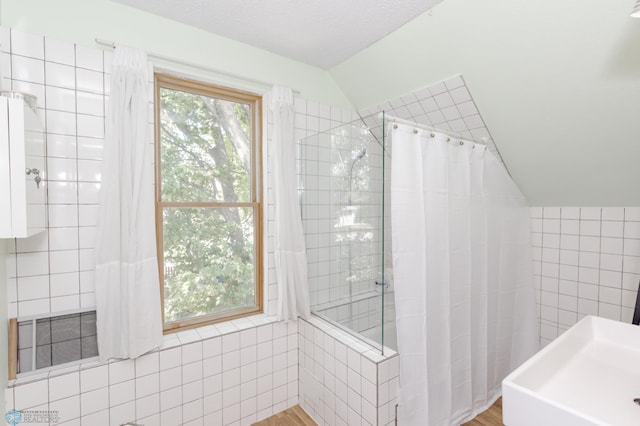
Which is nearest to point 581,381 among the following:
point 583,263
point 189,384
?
point 583,263

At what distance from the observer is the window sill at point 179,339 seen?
1.45 meters

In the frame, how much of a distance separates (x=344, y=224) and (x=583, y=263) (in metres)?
1.78

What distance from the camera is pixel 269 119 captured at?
211cm

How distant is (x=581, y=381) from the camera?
1168 mm

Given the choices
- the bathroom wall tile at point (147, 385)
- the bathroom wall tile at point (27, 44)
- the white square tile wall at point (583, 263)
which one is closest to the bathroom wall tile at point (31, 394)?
the bathroom wall tile at point (147, 385)

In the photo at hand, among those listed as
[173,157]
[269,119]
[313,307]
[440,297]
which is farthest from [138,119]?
[440,297]

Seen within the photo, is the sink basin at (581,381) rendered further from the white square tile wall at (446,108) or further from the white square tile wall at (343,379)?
the white square tile wall at (446,108)

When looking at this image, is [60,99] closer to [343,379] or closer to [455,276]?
[343,379]

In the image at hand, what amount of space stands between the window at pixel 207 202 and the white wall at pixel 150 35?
17 cm

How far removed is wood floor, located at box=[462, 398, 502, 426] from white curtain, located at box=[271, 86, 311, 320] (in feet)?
4.26

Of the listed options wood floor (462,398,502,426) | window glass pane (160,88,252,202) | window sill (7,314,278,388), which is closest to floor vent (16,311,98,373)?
window sill (7,314,278,388)

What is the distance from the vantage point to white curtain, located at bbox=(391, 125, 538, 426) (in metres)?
1.65

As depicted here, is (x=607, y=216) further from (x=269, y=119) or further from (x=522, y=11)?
(x=269, y=119)

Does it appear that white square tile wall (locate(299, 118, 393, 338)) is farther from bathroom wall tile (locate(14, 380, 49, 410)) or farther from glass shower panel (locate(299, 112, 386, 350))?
bathroom wall tile (locate(14, 380, 49, 410))
